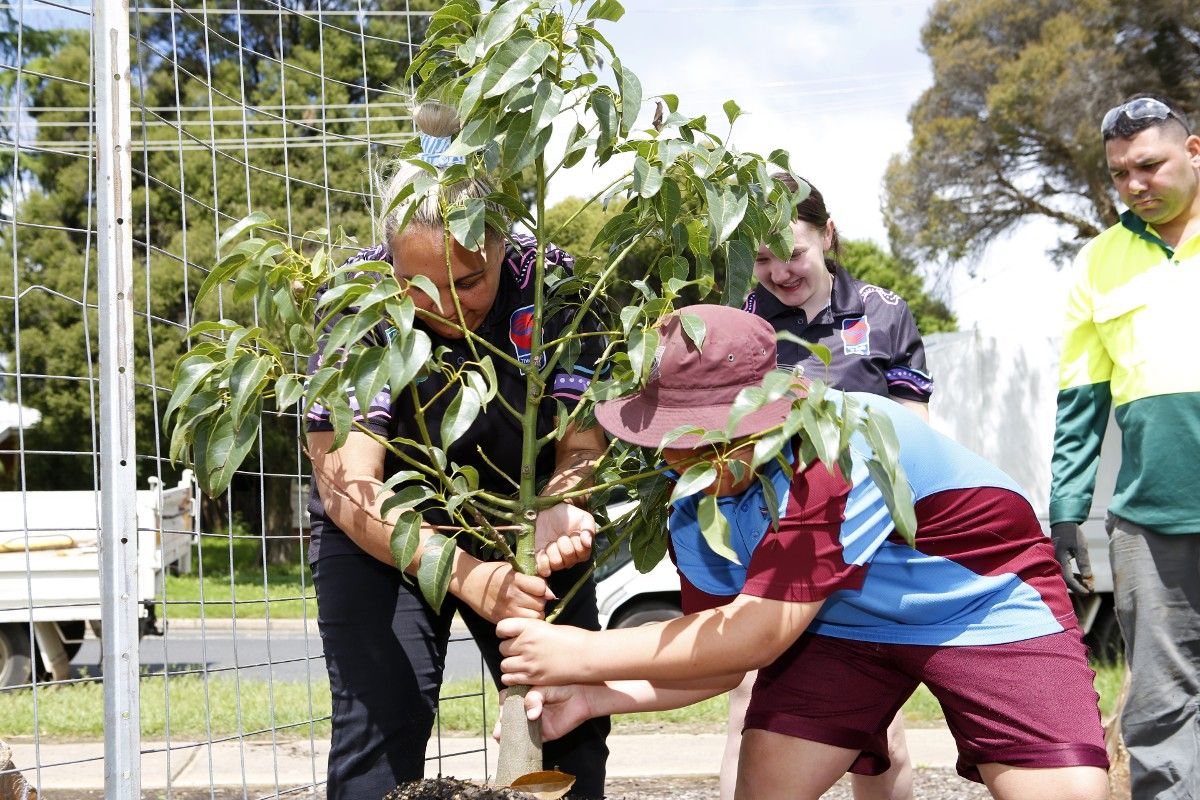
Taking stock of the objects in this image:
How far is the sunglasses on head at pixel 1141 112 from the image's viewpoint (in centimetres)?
267

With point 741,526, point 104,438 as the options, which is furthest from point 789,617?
point 104,438

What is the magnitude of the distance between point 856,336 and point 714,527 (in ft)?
4.69

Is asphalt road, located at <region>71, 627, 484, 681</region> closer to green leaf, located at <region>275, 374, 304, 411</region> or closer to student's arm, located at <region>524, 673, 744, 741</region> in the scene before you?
student's arm, located at <region>524, 673, 744, 741</region>

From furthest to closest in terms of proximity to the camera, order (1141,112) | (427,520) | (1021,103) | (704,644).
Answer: (1021,103) < (1141,112) < (427,520) < (704,644)

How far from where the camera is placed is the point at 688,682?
203 cm

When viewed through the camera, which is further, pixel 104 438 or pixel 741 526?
pixel 104 438

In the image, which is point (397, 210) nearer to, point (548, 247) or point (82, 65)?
point (548, 247)

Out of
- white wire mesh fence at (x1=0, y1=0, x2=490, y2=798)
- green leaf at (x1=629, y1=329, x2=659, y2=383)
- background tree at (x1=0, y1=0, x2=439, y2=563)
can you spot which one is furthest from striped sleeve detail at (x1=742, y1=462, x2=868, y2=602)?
background tree at (x1=0, y1=0, x2=439, y2=563)

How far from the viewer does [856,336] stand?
109 inches

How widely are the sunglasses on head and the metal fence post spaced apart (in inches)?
84.9

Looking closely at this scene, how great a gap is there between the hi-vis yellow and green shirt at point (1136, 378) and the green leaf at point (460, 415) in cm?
179

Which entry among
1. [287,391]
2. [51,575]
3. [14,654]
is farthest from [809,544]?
[14,654]

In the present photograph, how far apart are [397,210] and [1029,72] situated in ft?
41.2

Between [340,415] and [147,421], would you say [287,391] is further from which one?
[147,421]
